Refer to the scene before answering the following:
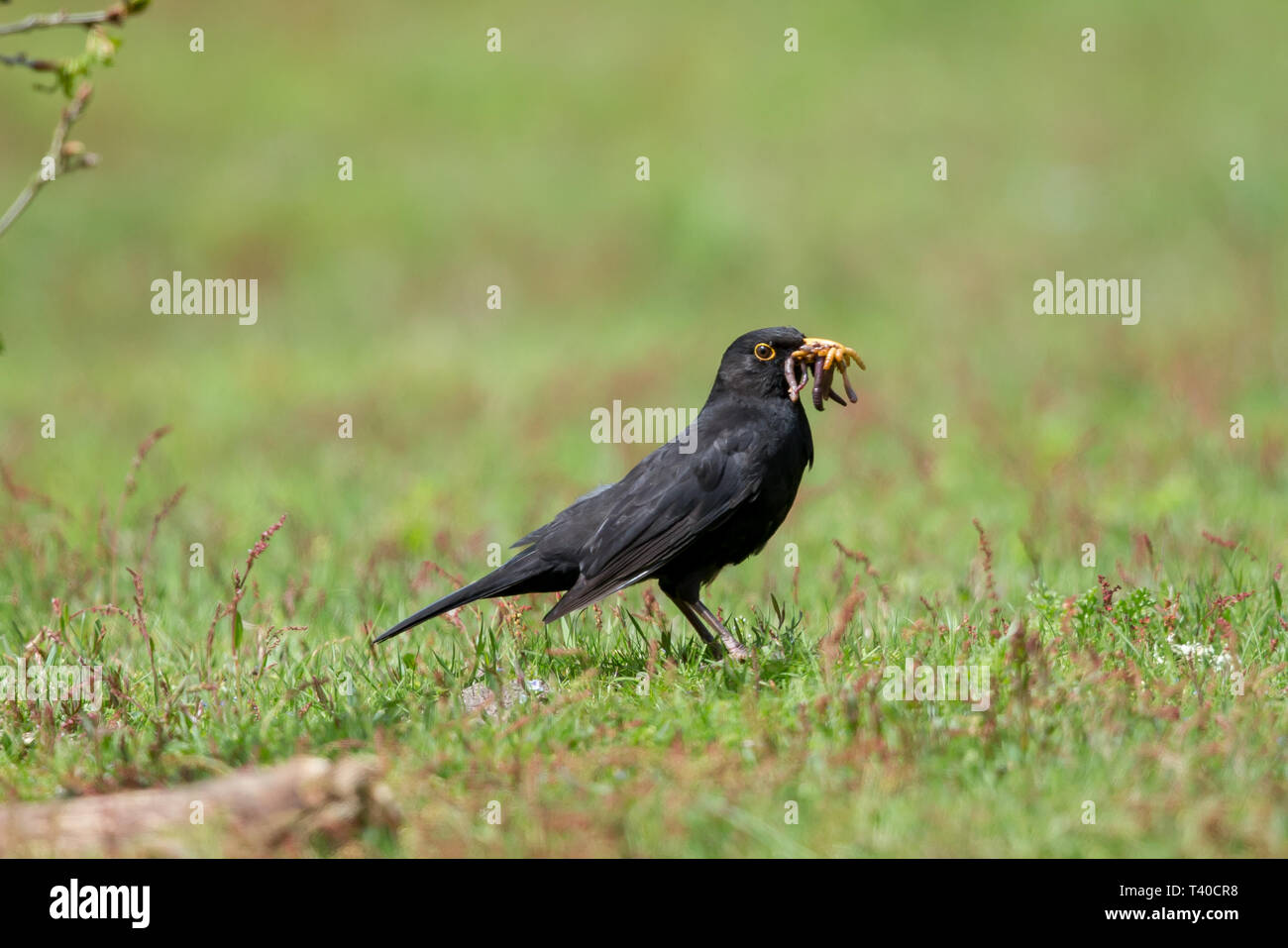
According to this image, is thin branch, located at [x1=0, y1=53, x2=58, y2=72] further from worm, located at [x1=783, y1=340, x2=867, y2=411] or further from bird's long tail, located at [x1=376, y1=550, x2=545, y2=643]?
worm, located at [x1=783, y1=340, x2=867, y2=411]

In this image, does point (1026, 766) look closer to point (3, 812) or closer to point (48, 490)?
point (3, 812)

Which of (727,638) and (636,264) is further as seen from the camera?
(636,264)

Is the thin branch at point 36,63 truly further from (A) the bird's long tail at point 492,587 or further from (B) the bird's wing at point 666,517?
(B) the bird's wing at point 666,517

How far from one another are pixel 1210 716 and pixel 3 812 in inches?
150

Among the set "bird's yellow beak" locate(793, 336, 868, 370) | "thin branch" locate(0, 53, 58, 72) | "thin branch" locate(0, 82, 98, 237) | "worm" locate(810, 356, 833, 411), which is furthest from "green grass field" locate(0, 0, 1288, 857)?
Answer: "thin branch" locate(0, 53, 58, 72)

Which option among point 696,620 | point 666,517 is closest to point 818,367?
point 666,517

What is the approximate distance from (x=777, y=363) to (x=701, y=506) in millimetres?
779

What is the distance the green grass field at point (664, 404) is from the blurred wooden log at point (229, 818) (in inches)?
3.2

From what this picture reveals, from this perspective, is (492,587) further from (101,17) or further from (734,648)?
(101,17)

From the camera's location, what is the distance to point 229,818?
12.6 ft

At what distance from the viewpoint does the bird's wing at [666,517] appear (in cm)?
564

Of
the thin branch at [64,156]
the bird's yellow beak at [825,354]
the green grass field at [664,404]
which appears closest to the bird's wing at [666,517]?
the green grass field at [664,404]

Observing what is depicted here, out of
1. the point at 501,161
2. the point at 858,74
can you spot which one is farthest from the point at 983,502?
the point at 858,74

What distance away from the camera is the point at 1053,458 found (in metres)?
10.1
